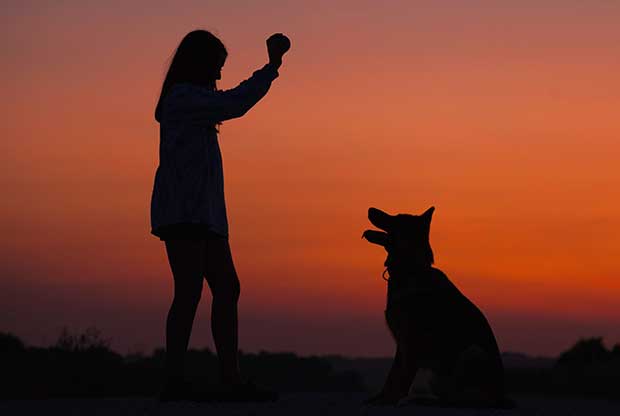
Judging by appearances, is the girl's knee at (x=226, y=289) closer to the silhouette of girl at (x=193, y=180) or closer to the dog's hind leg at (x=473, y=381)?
the silhouette of girl at (x=193, y=180)

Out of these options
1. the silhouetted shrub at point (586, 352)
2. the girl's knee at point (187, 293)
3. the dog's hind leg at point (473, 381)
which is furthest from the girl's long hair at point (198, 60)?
the silhouetted shrub at point (586, 352)

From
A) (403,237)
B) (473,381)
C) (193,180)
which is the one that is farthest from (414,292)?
(193,180)

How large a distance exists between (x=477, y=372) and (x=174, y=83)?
11.2 ft

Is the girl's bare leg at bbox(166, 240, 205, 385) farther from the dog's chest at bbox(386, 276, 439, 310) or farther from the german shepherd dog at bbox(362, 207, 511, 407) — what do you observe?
the dog's chest at bbox(386, 276, 439, 310)

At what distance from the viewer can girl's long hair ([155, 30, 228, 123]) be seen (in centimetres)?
830

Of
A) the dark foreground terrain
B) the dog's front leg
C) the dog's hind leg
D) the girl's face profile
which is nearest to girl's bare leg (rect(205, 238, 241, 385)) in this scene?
the dark foreground terrain

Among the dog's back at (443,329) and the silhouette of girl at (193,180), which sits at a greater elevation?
the silhouette of girl at (193,180)

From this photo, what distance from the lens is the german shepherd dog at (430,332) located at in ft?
27.3

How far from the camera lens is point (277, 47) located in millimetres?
8070

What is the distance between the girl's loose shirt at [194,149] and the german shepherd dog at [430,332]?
1.60 meters

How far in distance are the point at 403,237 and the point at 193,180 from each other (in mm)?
1938

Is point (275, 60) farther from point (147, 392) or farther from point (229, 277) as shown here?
point (147, 392)

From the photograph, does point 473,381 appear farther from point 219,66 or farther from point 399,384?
point 219,66

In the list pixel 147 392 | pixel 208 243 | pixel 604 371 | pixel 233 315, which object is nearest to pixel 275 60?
pixel 208 243
